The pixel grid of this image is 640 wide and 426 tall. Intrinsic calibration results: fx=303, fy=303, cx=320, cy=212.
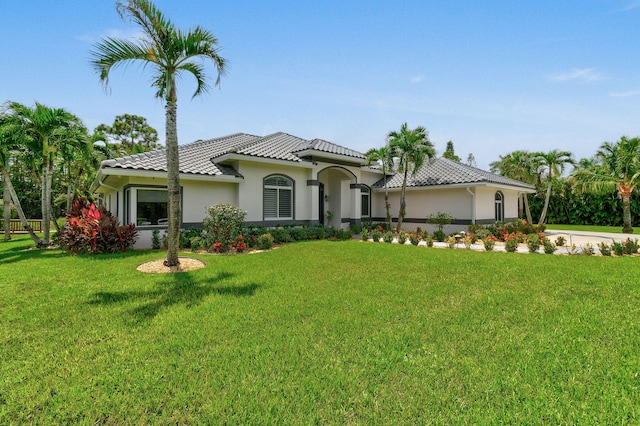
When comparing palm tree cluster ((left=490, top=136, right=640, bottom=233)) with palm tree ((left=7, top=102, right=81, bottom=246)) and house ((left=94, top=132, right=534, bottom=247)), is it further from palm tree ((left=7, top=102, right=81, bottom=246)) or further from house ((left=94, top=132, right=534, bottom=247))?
palm tree ((left=7, top=102, right=81, bottom=246))

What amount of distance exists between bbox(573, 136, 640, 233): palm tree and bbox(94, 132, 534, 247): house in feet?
17.0

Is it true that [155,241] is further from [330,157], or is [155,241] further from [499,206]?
[499,206]

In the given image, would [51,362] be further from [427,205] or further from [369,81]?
[427,205]

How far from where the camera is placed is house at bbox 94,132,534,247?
13.6m

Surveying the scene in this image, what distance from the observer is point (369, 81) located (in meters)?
12.9

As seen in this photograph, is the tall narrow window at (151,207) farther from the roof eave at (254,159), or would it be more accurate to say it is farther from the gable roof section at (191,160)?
the roof eave at (254,159)

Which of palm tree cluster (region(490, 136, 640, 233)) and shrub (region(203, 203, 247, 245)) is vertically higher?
palm tree cluster (region(490, 136, 640, 233))

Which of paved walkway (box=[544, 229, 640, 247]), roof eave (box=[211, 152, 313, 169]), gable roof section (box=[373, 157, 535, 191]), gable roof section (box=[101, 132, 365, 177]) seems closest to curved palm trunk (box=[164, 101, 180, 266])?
gable roof section (box=[101, 132, 365, 177])

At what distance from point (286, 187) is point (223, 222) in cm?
514

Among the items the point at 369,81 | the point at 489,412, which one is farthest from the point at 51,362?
the point at 369,81

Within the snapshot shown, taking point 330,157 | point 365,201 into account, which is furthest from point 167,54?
point 365,201

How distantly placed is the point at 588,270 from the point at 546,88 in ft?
24.2

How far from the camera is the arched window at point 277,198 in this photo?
16.1 metres

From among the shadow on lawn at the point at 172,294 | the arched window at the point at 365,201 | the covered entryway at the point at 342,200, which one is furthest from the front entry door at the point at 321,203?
the shadow on lawn at the point at 172,294
